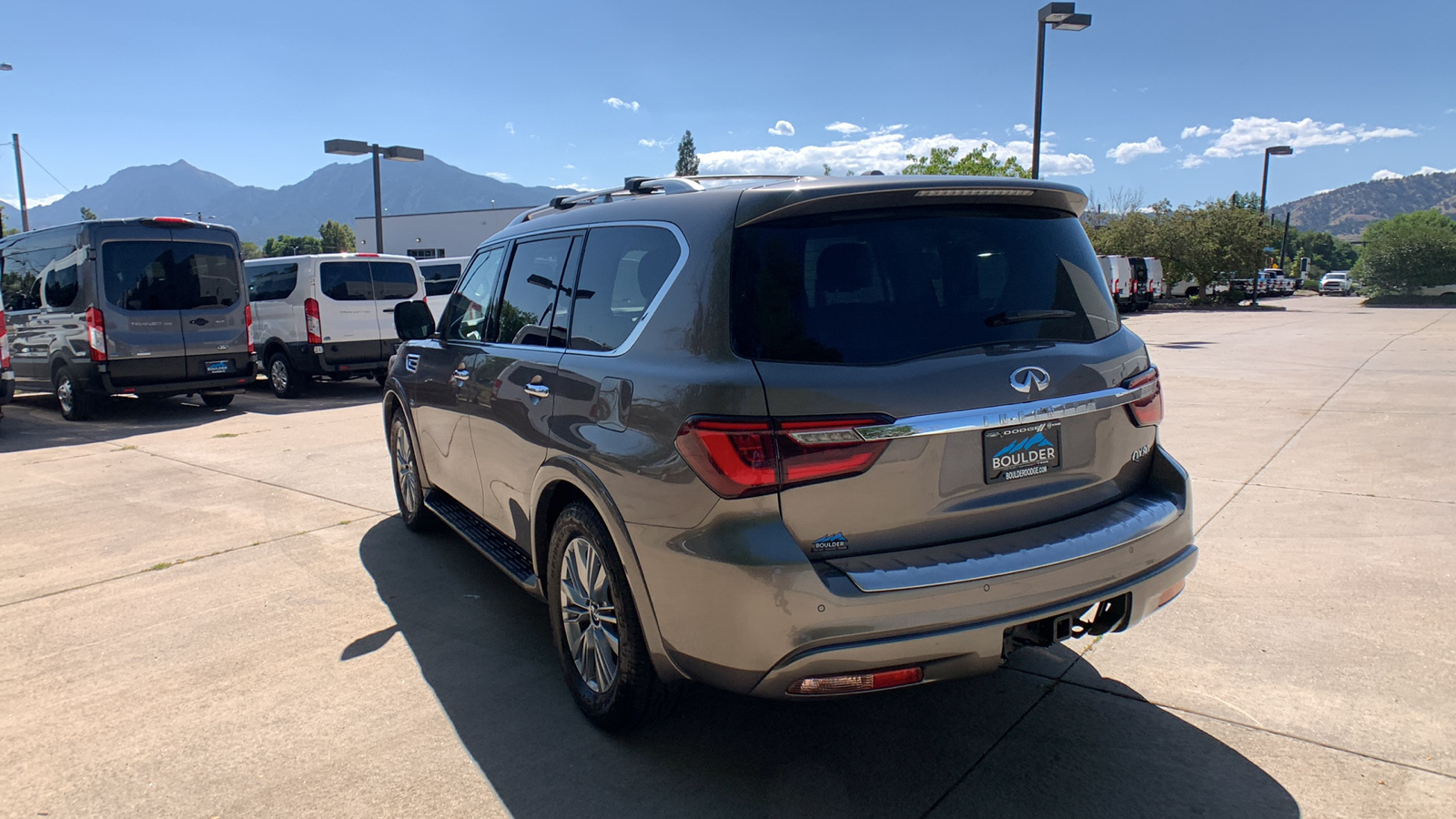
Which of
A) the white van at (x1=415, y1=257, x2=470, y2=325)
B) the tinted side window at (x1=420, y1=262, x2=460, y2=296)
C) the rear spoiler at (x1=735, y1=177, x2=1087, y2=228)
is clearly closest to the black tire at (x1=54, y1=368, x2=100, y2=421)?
the white van at (x1=415, y1=257, x2=470, y2=325)

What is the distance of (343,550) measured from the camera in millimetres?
5648

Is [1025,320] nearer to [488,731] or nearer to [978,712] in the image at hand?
[978,712]

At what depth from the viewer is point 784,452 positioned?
99.6 inches

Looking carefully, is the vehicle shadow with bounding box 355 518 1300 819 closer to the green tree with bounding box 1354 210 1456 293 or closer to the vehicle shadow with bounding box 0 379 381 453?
the vehicle shadow with bounding box 0 379 381 453

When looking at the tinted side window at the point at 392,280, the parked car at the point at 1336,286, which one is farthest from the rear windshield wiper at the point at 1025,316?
the parked car at the point at 1336,286

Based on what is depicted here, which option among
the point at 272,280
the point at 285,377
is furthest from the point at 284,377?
the point at 272,280

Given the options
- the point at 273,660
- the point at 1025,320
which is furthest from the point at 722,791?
the point at 273,660

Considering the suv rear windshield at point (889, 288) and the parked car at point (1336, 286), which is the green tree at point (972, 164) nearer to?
the suv rear windshield at point (889, 288)

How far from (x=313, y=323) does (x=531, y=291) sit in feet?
35.8

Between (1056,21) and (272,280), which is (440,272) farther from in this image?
(1056,21)

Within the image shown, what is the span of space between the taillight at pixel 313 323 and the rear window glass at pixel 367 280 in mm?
256

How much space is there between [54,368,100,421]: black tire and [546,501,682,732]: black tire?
10970mm

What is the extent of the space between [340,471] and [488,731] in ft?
17.5

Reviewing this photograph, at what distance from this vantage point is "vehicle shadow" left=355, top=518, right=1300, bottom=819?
2.83 meters
